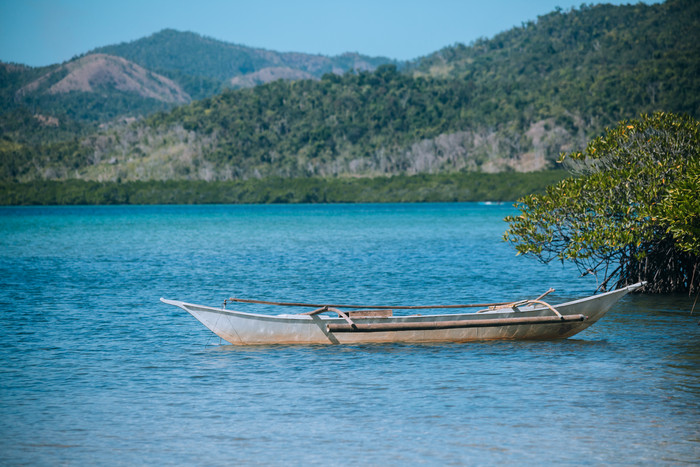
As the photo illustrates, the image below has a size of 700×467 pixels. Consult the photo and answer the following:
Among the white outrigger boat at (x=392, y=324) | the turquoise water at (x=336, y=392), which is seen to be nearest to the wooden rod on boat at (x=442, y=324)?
the white outrigger boat at (x=392, y=324)

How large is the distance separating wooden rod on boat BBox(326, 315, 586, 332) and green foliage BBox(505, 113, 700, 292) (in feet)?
19.3

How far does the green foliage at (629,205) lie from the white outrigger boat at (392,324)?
5401 millimetres

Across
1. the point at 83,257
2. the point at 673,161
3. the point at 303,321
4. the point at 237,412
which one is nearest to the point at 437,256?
the point at 83,257

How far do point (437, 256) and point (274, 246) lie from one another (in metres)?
18.4

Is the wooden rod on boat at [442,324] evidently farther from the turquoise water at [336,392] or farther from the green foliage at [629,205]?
the green foliage at [629,205]

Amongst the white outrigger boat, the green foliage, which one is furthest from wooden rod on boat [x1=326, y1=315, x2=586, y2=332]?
the green foliage

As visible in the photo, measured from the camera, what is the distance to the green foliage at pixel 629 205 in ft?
87.2

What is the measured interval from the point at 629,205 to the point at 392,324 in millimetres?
11346

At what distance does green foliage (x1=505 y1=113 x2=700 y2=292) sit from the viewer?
26578 millimetres

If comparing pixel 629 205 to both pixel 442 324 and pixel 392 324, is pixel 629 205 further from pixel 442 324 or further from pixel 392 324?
pixel 392 324

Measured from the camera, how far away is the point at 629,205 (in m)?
27.4

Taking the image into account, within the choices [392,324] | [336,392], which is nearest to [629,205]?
[392,324]

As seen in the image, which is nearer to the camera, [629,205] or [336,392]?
[336,392]

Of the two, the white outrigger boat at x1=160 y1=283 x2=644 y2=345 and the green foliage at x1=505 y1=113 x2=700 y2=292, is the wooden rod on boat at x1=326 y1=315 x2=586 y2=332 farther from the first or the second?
the green foliage at x1=505 y1=113 x2=700 y2=292
